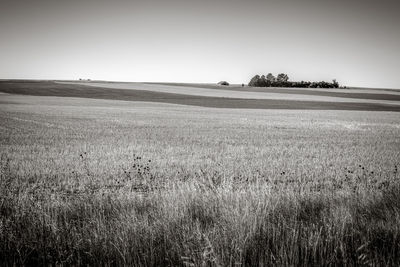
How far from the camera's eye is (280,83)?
13288 cm

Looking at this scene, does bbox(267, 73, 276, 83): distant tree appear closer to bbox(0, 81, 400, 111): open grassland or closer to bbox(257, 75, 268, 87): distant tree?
bbox(257, 75, 268, 87): distant tree

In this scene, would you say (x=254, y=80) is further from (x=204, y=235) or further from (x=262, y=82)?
(x=204, y=235)

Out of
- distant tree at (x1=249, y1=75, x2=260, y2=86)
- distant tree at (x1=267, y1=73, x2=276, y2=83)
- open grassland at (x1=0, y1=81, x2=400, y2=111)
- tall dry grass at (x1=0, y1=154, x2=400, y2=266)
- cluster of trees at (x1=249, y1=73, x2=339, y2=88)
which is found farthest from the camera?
distant tree at (x1=249, y1=75, x2=260, y2=86)

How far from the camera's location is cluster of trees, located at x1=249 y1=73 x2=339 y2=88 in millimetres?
127750

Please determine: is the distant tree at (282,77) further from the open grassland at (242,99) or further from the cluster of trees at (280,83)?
the open grassland at (242,99)

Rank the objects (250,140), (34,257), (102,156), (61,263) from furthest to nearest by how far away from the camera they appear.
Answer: (250,140), (102,156), (34,257), (61,263)

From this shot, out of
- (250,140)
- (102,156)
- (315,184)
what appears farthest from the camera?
(250,140)

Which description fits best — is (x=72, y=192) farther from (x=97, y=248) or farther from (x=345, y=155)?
(x=345, y=155)

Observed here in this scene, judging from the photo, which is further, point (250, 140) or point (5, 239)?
point (250, 140)

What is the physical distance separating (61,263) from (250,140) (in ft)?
56.7

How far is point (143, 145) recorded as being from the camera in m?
17.4

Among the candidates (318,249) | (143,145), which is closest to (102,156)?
(143,145)

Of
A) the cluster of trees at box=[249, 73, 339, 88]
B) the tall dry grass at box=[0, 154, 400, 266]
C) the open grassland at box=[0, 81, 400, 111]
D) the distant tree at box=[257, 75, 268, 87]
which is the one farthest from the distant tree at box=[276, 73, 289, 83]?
the tall dry grass at box=[0, 154, 400, 266]

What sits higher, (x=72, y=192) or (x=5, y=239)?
(x=5, y=239)
